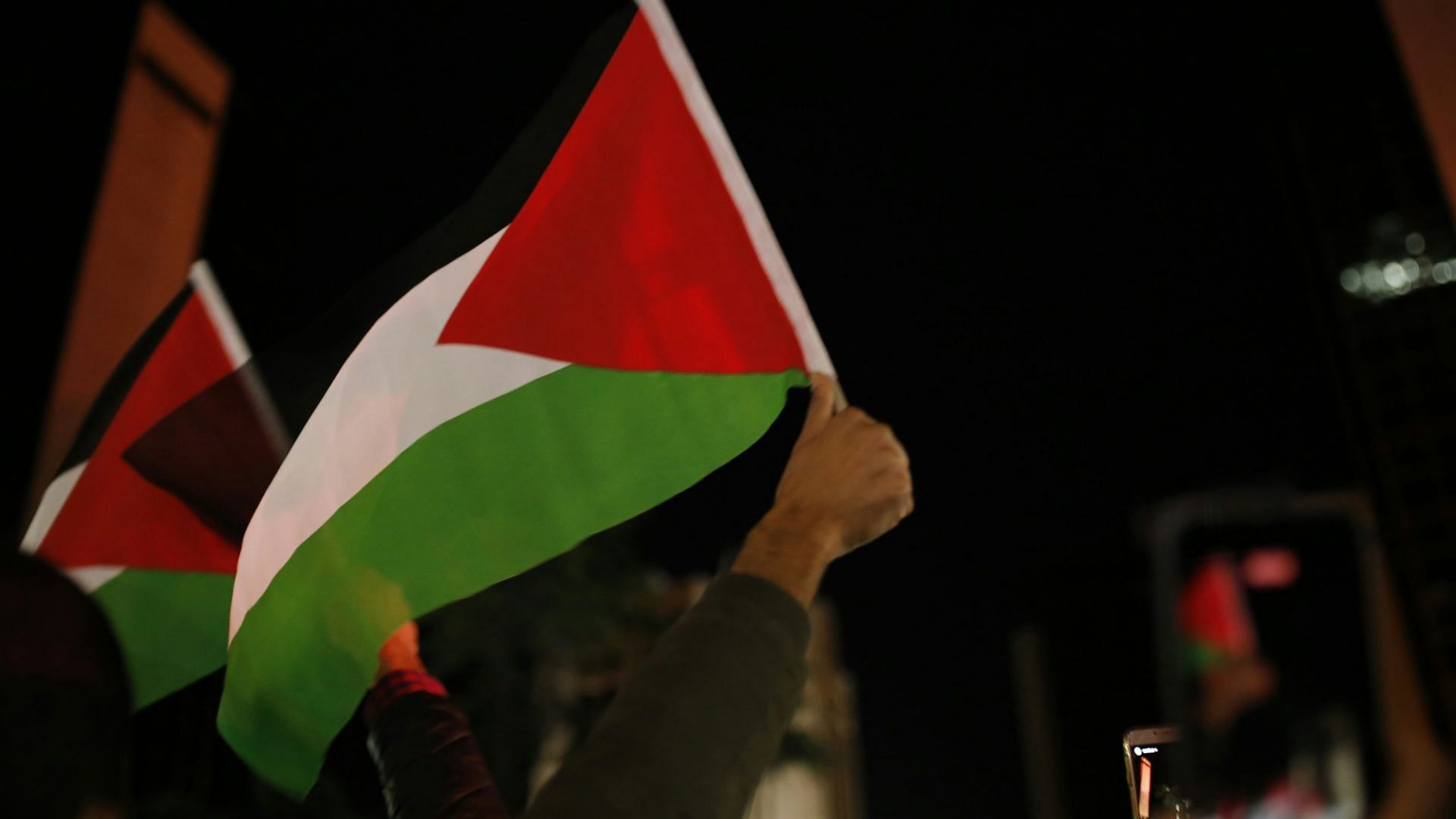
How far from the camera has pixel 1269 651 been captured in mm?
795

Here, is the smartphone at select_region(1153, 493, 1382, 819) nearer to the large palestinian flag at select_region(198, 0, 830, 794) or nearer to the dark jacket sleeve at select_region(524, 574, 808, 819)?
the dark jacket sleeve at select_region(524, 574, 808, 819)

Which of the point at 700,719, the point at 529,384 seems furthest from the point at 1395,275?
the point at 700,719

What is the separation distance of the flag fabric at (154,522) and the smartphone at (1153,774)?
8.59ft

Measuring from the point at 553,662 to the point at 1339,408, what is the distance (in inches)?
2483

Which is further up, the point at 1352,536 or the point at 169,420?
the point at 169,420

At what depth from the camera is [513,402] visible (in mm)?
2891

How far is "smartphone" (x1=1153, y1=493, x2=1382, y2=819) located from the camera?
0.75 m

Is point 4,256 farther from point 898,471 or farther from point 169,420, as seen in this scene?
point 898,471

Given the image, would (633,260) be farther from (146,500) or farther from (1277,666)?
(1277,666)

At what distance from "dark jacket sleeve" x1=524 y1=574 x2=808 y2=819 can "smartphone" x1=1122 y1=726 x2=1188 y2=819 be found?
1.72ft

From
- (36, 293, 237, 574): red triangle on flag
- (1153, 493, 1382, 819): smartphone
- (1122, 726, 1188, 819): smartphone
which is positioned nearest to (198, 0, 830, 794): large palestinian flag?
(36, 293, 237, 574): red triangle on flag

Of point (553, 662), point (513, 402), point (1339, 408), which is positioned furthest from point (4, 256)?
point (1339, 408)

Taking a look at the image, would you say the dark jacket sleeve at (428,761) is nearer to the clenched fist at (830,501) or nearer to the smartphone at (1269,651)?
the clenched fist at (830,501)

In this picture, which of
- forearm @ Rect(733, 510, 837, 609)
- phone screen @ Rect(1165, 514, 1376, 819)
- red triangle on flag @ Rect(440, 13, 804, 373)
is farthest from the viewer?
red triangle on flag @ Rect(440, 13, 804, 373)
